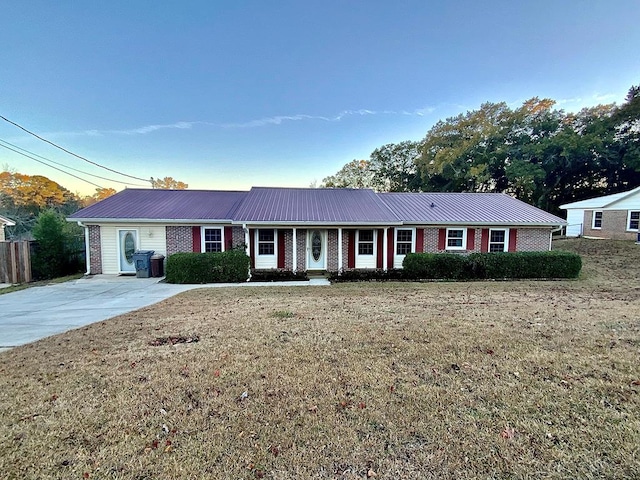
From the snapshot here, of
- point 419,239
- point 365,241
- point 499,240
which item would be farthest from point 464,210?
point 365,241

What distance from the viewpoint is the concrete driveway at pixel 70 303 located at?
573cm

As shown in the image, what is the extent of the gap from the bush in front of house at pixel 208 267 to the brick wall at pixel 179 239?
6.25 feet

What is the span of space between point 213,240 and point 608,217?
2598 centimetres

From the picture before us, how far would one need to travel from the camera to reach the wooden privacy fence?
11336 mm

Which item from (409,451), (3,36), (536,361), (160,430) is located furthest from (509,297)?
(3,36)

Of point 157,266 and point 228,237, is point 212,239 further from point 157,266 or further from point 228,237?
point 157,266

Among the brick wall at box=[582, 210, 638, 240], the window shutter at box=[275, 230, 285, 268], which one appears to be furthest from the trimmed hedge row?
the brick wall at box=[582, 210, 638, 240]

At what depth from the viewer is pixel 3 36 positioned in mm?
11555

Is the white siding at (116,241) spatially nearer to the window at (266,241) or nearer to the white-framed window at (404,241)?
the window at (266,241)

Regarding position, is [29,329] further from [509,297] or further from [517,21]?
[517,21]

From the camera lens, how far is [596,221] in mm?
21859

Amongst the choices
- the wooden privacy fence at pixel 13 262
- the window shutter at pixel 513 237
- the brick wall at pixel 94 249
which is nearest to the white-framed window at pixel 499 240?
the window shutter at pixel 513 237

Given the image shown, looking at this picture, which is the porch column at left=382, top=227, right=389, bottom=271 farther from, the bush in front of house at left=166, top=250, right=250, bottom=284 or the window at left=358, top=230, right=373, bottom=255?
the bush in front of house at left=166, top=250, right=250, bottom=284

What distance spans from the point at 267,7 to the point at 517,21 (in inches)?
437
